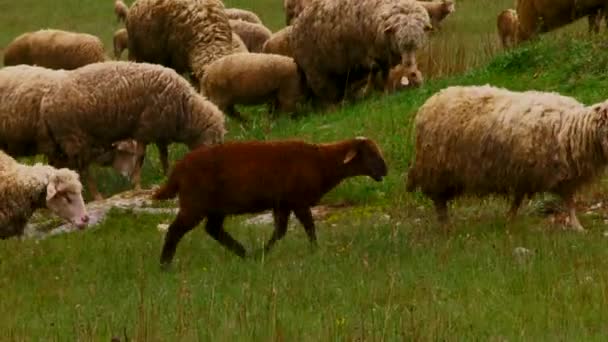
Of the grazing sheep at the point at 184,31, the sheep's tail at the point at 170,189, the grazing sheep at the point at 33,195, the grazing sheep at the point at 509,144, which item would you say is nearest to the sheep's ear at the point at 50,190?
the grazing sheep at the point at 33,195

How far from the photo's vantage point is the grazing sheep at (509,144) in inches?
427

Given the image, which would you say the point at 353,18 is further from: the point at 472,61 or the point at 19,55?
the point at 19,55

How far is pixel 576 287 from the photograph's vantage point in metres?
8.26

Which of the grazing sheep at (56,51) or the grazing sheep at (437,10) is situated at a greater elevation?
the grazing sheep at (56,51)

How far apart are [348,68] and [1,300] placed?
1037 centimetres

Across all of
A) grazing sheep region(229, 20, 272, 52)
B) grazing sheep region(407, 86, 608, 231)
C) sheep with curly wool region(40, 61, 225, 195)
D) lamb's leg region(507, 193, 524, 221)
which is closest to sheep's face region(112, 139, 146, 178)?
sheep with curly wool region(40, 61, 225, 195)

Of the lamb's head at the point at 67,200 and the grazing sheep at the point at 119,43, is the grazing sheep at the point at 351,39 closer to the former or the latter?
the lamb's head at the point at 67,200

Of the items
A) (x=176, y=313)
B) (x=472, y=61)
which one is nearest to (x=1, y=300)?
(x=176, y=313)

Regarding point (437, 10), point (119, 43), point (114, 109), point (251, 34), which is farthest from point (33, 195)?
point (119, 43)

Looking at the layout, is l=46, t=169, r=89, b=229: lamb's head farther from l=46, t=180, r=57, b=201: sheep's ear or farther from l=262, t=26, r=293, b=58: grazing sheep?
l=262, t=26, r=293, b=58: grazing sheep

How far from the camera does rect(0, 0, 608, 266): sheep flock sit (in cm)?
1052

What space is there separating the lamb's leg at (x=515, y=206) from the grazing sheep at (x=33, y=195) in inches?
173

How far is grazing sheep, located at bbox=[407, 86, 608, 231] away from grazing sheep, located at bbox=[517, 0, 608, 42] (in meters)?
6.41

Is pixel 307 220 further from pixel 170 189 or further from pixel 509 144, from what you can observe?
pixel 509 144
